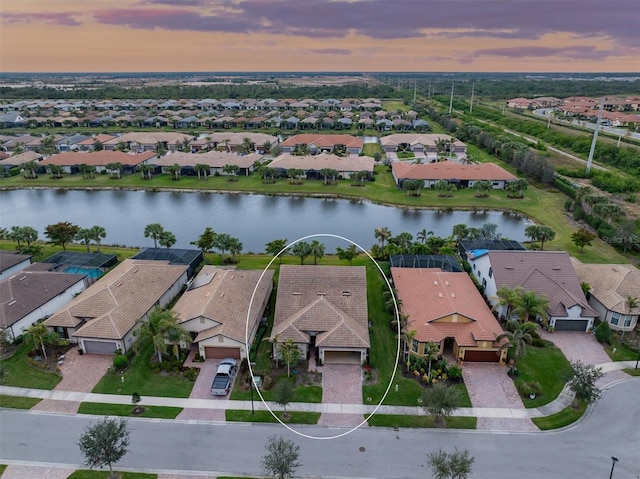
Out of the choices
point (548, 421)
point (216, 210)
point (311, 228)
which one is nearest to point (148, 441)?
point (548, 421)

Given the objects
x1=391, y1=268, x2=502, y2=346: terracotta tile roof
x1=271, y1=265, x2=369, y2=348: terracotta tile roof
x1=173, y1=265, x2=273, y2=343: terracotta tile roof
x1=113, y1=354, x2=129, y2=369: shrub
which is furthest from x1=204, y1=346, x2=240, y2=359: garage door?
x1=391, y1=268, x2=502, y2=346: terracotta tile roof

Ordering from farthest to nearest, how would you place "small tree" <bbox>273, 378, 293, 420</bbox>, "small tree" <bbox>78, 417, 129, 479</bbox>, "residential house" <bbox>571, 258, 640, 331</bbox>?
"residential house" <bbox>571, 258, 640, 331</bbox> → "small tree" <bbox>273, 378, 293, 420</bbox> → "small tree" <bbox>78, 417, 129, 479</bbox>

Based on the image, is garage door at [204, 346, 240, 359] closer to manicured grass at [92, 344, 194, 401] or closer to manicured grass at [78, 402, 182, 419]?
manicured grass at [92, 344, 194, 401]

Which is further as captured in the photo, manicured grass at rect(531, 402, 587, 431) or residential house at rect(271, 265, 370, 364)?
residential house at rect(271, 265, 370, 364)

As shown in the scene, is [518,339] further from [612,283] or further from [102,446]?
[102,446]

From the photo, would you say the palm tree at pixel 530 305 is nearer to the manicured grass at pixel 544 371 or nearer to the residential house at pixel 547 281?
the residential house at pixel 547 281

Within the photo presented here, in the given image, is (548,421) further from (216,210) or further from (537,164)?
(537,164)
